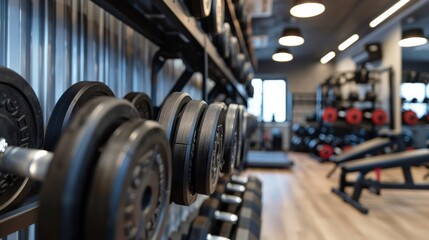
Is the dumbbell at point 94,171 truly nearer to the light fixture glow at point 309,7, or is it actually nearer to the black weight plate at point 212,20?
the black weight plate at point 212,20

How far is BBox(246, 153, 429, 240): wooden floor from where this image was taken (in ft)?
7.71

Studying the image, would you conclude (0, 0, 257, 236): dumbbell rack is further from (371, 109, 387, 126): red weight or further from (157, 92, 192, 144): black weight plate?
(371, 109, 387, 126): red weight

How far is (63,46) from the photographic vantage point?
0.99 meters

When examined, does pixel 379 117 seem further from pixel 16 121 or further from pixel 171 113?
pixel 16 121

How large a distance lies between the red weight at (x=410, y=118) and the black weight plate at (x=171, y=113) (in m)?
6.28

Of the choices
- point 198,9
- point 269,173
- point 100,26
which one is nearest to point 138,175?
point 198,9

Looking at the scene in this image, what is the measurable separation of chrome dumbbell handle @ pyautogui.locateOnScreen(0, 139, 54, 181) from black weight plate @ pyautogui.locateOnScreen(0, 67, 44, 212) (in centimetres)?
14

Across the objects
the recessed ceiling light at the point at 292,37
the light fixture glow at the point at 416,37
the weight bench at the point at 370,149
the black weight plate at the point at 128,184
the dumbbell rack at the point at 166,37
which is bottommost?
the weight bench at the point at 370,149

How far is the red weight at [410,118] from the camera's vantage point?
18.2 feet

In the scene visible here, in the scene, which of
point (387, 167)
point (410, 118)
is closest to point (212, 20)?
point (387, 167)

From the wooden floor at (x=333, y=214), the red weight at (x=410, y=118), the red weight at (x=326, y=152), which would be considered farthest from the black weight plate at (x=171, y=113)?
the red weight at (x=410, y=118)

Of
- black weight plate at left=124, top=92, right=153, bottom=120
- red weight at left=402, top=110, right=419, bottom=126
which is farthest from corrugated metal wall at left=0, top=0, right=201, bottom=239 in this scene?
red weight at left=402, top=110, right=419, bottom=126

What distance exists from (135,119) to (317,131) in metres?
7.85

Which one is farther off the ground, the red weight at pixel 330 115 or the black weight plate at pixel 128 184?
the red weight at pixel 330 115
